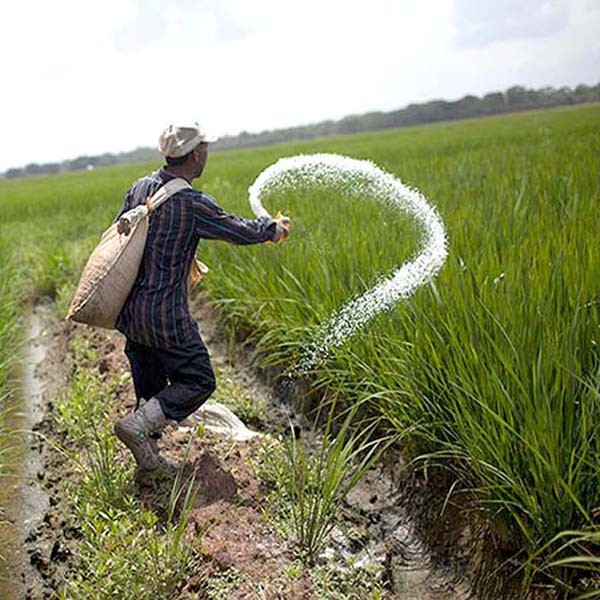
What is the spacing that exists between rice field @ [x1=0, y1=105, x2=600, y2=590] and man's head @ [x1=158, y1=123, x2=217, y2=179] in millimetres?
894

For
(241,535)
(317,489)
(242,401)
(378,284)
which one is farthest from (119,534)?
(378,284)

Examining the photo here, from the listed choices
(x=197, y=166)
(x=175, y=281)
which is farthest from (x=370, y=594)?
(x=197, y=166)

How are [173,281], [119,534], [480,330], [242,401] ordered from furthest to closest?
[242,401]
[173,281]
[480,330]
[119,534]

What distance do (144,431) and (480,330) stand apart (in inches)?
45.6

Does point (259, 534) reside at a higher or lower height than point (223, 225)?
lower

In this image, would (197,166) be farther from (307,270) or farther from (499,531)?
(499,531)

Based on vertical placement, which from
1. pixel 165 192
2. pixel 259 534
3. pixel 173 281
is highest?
pixel 165 192

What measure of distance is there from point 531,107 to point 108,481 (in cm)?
4168

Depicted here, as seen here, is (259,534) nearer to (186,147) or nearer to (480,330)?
(480,330)

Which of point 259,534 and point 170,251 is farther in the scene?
point 170,251

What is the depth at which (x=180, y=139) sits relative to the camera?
2.19 meters

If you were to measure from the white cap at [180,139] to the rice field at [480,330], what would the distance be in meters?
0.95

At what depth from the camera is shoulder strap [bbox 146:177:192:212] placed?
7.24ft

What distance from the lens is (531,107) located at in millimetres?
39594
